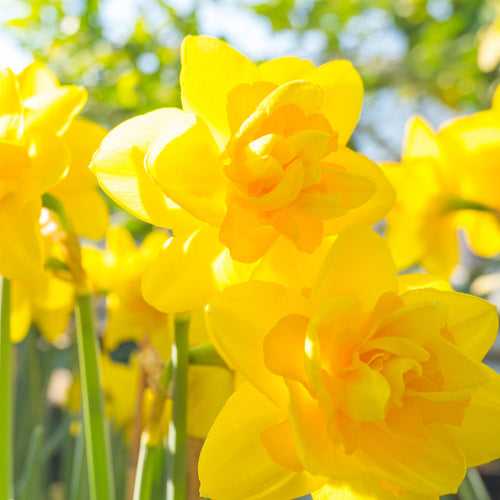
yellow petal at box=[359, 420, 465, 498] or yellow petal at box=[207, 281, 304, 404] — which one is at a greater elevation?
yellow petal at box=[207, 281, 304, 404]

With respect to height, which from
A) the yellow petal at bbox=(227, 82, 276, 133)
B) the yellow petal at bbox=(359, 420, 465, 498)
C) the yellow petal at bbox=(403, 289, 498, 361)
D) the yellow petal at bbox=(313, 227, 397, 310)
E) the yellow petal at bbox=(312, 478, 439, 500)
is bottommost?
the yellow petal at bbox=(312, 478, 439, 500)

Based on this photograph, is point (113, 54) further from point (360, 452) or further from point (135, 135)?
point (360, 452)

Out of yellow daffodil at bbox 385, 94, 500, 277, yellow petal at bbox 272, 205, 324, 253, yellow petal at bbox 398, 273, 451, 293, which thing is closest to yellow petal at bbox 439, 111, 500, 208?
yellow daffodil at bbox 385, 94, 500, 277

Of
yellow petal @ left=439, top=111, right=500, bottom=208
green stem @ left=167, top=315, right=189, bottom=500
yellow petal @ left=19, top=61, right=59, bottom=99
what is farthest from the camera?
yellow petal @ left=439, top=111, right=500, bottom=208

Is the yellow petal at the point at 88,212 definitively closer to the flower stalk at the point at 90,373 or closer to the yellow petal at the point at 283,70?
the flower stalk at the point at 90,373

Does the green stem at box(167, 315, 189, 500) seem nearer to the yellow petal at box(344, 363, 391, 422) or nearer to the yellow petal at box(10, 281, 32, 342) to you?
the yellow petal at box(344, 363, 391, 422)

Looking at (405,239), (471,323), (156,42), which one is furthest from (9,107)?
(156,42)

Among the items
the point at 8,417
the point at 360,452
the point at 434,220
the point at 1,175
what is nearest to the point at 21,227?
the point at 1,175
